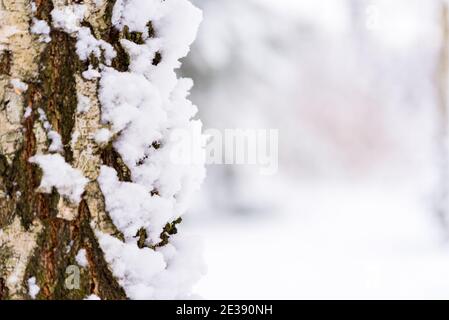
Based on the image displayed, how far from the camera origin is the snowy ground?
20.7 ft

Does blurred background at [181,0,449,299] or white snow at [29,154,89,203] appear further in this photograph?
blurred background at [181,0,449,299]

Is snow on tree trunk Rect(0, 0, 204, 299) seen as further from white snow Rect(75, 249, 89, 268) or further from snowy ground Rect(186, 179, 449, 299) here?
snowy ground Rect(186, 179, 449, 299)

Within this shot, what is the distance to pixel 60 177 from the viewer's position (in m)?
1.16

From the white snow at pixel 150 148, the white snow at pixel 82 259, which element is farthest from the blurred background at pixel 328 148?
the white snow at pixel 82 259

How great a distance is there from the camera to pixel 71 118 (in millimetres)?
1187

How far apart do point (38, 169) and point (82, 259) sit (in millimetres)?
185

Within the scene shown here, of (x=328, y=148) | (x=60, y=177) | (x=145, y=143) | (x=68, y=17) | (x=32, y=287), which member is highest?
(x=328, y=148)

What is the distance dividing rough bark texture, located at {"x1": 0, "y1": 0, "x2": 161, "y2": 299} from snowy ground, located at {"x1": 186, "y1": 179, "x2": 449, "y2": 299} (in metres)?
2.67

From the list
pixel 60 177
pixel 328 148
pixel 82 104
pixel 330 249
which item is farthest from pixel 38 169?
Result: pixel 328 148

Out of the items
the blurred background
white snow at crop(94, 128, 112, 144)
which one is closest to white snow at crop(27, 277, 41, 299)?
white snow at crop(94, 128, 112, 144)

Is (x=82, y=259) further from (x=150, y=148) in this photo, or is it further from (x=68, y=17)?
(x=68, y=17)

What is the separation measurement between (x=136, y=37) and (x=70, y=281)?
50 cm

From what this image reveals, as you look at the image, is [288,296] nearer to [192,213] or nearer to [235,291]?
[235,291]
